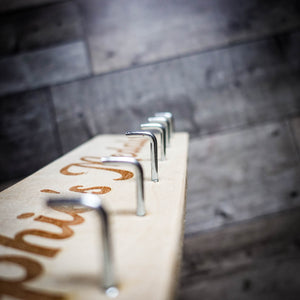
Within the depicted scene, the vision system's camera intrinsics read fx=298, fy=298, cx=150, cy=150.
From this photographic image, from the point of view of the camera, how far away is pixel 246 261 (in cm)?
217

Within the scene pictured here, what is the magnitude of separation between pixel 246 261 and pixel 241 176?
65 cm

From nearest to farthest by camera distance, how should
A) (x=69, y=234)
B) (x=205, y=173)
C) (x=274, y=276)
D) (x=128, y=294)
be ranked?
(x=128, y=294)
(x=69, y=234)
(x=205, y=173)
(x=274, y=276)

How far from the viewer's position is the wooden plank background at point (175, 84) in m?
1.90

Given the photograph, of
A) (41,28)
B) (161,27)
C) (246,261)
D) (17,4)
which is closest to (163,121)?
(161,27)

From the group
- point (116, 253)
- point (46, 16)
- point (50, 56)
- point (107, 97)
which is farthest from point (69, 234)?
point (46, 16)

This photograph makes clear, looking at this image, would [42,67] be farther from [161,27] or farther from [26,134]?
[161,27]

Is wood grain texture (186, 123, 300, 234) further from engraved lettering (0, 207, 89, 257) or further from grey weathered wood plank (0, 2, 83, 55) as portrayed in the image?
engraved lettering (0, 207, 89, 257)

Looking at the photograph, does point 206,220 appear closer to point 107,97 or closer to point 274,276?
point 274,276

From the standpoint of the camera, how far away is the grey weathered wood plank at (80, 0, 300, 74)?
190 centimetres

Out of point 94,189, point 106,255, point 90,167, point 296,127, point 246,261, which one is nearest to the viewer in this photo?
point 106,255

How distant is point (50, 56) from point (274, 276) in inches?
86.7

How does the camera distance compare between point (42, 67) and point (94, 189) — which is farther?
point (42, 67)

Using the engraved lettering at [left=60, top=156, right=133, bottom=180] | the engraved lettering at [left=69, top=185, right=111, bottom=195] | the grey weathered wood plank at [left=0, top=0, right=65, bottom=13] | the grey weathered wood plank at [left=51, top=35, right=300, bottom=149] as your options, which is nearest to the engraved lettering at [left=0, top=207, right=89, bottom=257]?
the engraved lettering at [left=69, top=185, right=111, bottom=195]

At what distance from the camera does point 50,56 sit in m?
1.91
